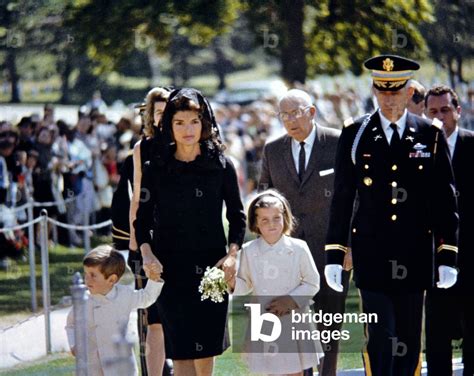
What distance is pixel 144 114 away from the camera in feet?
30.8

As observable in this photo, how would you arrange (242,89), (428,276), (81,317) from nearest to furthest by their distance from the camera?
(81,317) < (428,276) < (242,89)

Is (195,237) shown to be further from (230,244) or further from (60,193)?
(60,193)

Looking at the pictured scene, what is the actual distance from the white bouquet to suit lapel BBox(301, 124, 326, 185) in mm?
1565

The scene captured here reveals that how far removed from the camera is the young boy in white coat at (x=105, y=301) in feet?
27.2

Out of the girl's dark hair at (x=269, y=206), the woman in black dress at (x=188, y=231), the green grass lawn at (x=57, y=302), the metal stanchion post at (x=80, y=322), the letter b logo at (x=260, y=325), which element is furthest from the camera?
the green grass lawn at (x=57, y=302)

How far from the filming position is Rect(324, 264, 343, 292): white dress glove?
8258mm

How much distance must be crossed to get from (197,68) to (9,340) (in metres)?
56.6

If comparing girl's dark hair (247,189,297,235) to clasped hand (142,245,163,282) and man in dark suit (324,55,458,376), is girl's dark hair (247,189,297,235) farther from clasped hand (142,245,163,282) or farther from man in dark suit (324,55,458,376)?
clasped hand (142,245,163,282)

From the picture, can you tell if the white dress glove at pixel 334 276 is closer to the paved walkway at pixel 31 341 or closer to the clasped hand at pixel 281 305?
the clasped hand at pixel 281 305

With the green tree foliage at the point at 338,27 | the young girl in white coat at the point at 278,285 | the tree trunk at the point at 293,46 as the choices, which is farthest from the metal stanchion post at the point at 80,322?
the tree trunk at the point at 293,46

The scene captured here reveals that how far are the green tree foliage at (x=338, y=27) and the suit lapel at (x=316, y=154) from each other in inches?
402

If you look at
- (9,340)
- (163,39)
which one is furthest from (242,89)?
(9,340)

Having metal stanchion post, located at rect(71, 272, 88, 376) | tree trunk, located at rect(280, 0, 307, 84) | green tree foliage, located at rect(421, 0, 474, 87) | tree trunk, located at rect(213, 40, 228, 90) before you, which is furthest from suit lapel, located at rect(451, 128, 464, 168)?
tree trunk, located at rect(213, 40, 228, 90)

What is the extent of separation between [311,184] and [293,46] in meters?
12.4
